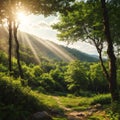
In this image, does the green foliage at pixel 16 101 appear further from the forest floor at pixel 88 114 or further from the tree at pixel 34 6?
the tree at pixel 34 6

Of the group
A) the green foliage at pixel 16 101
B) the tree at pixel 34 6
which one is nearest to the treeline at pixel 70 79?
the tree at pixel 34 6

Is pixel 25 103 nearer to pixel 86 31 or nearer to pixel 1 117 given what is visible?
pixel 1 117

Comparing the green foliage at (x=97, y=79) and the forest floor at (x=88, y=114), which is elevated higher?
the forest floor at (x=88, y=114)

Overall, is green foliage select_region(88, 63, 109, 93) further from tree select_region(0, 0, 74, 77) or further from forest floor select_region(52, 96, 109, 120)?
forest floor select_region(52, 96, 109, 120)

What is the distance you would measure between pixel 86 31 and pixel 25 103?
19357 mm

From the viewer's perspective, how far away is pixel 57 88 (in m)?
110

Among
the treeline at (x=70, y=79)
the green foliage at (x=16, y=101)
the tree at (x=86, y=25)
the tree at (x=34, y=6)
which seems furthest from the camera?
the treeline at (x=70, y=79)

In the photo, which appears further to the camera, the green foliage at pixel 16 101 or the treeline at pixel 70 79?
the treeline at pixel 70 79

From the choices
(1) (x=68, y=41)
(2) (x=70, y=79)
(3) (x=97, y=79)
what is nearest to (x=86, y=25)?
(1) (x=68, y=41)

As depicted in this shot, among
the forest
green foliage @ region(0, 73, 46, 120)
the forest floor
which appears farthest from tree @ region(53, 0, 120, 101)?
green foliage @ region(0, 73, 46, 120)

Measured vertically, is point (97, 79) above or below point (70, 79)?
below

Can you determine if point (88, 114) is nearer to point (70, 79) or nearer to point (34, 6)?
point (34, 6)

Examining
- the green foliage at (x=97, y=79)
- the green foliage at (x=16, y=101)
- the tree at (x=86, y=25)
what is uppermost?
the tree at (x=86, y=25)

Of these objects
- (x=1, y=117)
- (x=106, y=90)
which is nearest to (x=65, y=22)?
(x=1, y=117)
